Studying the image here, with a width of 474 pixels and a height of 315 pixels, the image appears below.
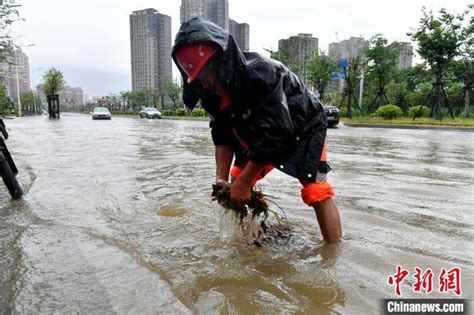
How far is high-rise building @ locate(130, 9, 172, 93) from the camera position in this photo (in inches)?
2111

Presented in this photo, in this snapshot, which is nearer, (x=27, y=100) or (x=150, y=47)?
(x=150, y=47)

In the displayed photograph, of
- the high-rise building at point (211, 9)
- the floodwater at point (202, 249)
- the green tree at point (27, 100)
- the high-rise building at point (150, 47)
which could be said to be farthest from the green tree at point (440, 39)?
the green tree at point (27, 100)

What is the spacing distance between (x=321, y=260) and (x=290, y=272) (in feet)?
0.85

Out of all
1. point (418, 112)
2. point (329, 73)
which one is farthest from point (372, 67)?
point (418, 112)

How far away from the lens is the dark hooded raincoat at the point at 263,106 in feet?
5.98

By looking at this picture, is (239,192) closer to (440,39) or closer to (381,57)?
(440,39)

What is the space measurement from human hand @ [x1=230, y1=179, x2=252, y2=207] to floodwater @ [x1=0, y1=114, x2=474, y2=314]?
339mm

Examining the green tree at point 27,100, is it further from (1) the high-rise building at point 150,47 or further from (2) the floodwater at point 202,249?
(2) the floodwater at point 202,249

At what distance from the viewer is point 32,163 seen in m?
5.93

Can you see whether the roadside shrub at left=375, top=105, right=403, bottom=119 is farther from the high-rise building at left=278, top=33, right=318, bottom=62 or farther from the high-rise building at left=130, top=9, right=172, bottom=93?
the high-rise building at left=130, top=9, right=172, bottom=93

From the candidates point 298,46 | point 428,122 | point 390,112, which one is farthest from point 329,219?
point 298,46

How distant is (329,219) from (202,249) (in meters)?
0.81

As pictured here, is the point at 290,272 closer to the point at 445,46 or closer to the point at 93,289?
the point at 93,289

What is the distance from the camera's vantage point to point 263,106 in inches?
74.1
